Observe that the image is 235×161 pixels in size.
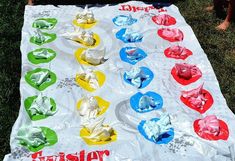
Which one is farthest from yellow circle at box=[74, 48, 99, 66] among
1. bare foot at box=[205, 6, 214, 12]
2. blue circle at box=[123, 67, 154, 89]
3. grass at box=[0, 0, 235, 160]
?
bare foot at box=[205, 6, 214, 12]

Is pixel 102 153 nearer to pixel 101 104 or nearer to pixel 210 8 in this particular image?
pixel 101 104

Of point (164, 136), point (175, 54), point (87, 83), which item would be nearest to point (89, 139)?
point (164, 136)

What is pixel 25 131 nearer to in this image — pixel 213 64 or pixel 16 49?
pixel 16 49

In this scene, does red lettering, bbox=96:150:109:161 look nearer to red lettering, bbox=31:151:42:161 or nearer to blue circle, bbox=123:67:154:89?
red lettering, bbox=31:151:42:161

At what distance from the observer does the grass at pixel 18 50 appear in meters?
3.24

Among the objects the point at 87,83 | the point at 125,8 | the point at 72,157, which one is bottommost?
the point at 72,157

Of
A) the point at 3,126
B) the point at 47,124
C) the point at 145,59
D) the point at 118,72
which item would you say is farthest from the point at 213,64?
the point at 3,126

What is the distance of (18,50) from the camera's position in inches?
152

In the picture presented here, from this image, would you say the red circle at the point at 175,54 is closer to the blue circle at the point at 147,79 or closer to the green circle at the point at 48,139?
the blue circle at the point at 147,79

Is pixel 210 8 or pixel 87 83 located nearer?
pixel 87 83

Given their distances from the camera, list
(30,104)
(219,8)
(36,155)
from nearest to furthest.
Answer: (36,155) → (30,104) → (219,8)

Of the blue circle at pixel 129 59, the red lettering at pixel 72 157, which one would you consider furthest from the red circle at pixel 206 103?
the red lettering at pixel 72 157

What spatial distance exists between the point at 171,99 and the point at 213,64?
2.36 ft

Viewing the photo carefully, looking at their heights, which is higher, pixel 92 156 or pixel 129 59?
pixel 129 59
